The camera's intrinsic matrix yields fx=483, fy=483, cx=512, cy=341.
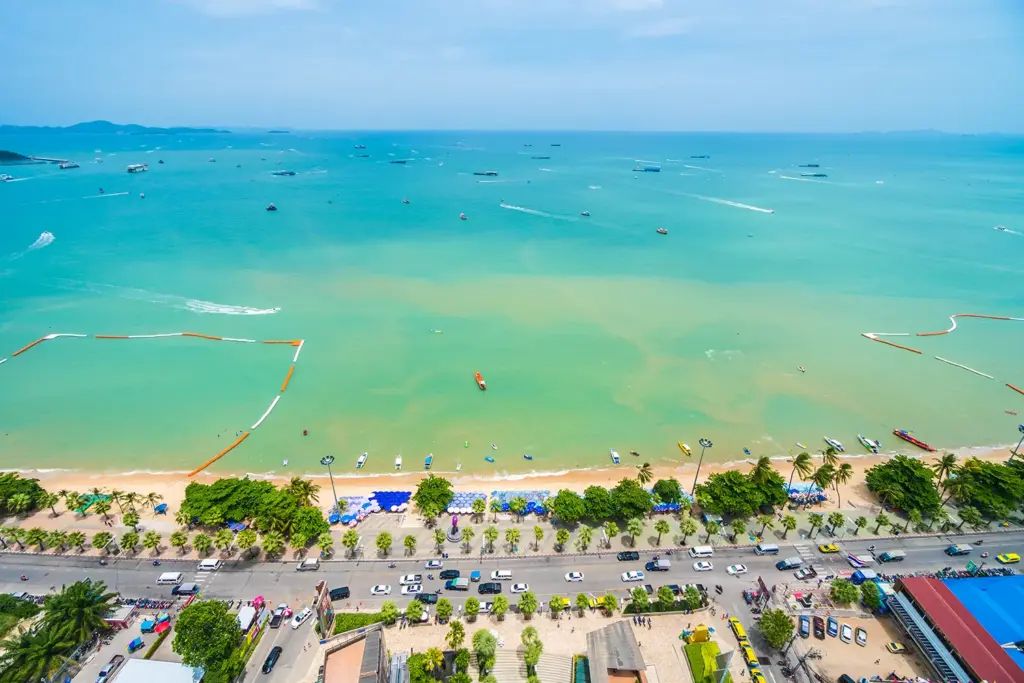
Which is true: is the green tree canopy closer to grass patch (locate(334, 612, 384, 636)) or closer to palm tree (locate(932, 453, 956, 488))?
palm tree (locate(932, 453, 956, 488))

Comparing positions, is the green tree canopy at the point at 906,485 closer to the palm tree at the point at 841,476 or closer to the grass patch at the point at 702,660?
the palm tree at the point at 841,476

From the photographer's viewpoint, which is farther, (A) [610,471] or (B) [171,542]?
(A) [610,471]

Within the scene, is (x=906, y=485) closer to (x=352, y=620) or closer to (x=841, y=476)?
(x=841, y=476)

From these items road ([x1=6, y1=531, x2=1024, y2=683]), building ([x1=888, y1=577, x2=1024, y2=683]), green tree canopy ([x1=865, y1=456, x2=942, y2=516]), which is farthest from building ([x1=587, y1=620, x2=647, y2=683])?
green tree canopy ([x1=865, y1=456, x2=942, y2=516])

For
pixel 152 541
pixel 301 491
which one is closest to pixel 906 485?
pixel 301 491

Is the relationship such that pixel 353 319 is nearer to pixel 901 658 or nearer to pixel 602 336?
pixel 602 336

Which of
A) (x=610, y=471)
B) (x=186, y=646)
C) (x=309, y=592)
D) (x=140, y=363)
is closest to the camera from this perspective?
(x=186, y=646)

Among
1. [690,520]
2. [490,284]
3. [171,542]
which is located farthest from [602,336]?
[171,542]

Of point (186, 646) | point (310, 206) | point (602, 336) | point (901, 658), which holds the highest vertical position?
point (310, 206)
